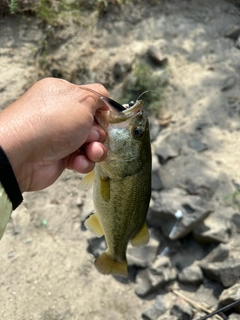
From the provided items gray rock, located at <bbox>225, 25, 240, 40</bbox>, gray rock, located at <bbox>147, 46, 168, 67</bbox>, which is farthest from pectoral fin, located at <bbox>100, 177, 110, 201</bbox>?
gray rock, located at <bbox>225, 25, 240, 40</bbox>

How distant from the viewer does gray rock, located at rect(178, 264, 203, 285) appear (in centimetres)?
384

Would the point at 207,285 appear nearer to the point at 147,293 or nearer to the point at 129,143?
the point at 147,293

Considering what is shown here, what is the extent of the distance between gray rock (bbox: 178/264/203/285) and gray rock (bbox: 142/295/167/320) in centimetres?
28

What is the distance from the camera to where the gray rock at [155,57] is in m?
5.47

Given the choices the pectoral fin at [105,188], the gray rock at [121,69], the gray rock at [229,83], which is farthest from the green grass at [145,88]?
the pectoral fin at [105,188]

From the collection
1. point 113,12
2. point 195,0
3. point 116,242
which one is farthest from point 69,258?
point 195,0

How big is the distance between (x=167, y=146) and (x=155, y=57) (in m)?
1.38

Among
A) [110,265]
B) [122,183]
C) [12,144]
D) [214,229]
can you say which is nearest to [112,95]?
[214,229]

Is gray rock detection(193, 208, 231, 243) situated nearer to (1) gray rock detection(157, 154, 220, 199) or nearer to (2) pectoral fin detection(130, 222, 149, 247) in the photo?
(1) gray rock detection(157, 154, 220, 199)

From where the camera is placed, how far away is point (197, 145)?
4.75 meters

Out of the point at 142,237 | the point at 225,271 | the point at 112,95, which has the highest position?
the point at 142,237

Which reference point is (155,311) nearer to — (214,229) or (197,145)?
(214,229)

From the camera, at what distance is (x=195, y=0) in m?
6.24

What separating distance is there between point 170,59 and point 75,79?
52.2 inches
